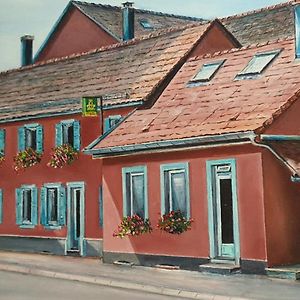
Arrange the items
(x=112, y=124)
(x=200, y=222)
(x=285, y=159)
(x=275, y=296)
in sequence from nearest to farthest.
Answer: (x=275, y=296)
(x=285, y=159)
(x=200, y=222)
(x=112, y=124)

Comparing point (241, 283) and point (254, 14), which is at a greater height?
point (254, 14)

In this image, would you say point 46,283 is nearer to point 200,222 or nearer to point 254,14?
point 200,222

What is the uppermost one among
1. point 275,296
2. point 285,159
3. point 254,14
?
point 254,14

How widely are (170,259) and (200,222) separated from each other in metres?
1.46

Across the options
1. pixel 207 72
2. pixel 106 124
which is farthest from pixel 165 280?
pixel 106 124

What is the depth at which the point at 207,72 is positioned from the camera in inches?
834

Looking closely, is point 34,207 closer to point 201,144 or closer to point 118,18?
point 201,144

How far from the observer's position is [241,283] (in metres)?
15.5

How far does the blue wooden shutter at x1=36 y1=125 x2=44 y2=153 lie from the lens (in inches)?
1011

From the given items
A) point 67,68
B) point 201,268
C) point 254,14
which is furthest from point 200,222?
point 254,14

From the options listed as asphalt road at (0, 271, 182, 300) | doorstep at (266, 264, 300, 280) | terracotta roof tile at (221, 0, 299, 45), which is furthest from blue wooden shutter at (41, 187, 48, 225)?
doorstep at (266, 264, 300, 280)

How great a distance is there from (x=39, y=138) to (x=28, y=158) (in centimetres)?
79

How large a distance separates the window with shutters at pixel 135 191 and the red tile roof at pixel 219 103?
2.80 feet

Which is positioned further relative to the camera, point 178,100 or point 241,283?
point 178,100
